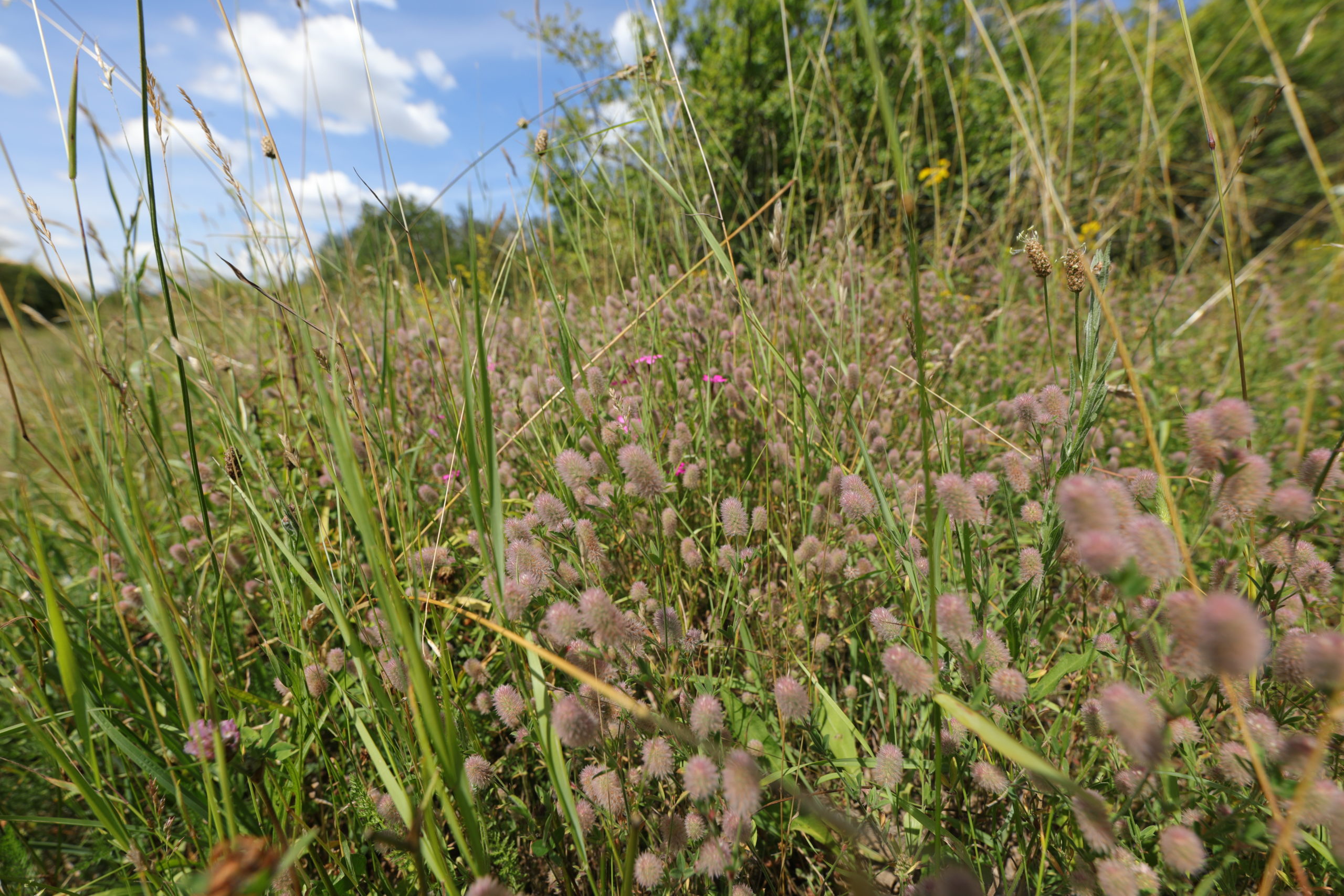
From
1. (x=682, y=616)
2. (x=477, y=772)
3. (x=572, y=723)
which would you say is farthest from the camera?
(x=682, y=616)

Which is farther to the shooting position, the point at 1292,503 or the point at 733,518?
the point at 733,518

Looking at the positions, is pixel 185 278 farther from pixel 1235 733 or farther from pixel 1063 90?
pixel 1063 90

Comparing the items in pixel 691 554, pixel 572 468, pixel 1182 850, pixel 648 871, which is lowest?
pixel 648 871

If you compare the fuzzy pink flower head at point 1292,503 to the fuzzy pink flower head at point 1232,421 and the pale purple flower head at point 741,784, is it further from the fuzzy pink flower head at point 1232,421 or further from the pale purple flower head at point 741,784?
the pale purple flower head at point 741,784

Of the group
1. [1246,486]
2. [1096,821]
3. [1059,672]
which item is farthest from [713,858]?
[1246,486]

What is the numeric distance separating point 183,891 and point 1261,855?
4.82 feet

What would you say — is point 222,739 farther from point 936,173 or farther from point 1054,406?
point 936,173

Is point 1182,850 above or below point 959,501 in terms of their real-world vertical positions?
below

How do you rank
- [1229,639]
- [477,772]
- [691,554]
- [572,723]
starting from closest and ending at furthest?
[1229,639]
[572,723]
[477,772]
[691,554]

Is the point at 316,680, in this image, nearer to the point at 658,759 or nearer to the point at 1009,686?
the point at 658,759

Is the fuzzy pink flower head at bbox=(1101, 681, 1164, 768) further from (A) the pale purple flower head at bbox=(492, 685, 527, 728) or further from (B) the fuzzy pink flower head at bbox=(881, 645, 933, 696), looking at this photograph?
(A) the pale purple flower head at bbox=(492, 685, 527, 728)

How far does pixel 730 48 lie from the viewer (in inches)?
244

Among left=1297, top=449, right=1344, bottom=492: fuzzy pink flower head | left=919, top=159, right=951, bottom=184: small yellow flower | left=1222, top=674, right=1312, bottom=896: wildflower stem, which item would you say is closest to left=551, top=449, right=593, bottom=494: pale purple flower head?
left=1222, top=674, right=1312, bottom=896: wildflower stem

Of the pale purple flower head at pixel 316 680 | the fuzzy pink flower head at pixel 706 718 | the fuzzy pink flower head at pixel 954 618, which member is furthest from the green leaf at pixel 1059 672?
the pale purple flower head at pixel 316 680
